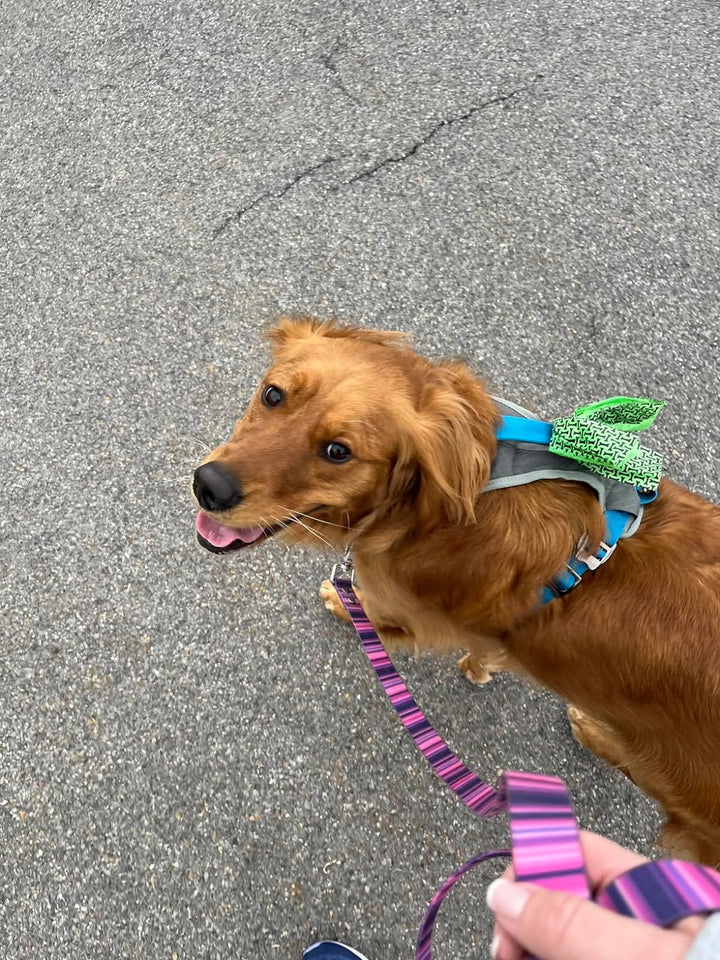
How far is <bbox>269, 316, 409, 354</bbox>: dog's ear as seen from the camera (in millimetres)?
1938

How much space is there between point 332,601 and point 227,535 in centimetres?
81

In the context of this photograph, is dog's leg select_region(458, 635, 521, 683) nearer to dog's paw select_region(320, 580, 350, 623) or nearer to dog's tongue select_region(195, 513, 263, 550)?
dog's paw select_region(320, 580, 350, 623)

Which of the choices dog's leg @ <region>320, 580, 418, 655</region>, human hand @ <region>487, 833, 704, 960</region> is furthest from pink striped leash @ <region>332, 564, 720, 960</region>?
dog's leg @ <region>320, 580, 418, 655</region>

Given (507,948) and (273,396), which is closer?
(507,948)

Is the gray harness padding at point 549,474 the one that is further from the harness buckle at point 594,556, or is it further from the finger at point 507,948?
the finger at point 507,948

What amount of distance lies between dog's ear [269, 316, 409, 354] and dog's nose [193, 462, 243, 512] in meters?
0.53

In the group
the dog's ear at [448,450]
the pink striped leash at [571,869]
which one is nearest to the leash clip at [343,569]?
the dog's ear at [448,450]

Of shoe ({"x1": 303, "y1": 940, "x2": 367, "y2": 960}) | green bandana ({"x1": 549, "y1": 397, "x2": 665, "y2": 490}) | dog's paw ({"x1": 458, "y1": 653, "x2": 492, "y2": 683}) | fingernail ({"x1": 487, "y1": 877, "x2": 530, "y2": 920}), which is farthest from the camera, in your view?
dog's paw ({"x1": 458, "y1": 653, "x2": 492, "y2": 683})

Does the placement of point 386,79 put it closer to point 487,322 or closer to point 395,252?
point 395,252

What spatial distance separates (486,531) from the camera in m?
1.73

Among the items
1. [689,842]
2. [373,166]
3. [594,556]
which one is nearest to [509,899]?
[594,556]

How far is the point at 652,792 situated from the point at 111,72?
14.1 feet

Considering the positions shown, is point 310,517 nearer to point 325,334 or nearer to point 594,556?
point 325,334

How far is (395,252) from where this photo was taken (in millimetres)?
3244
